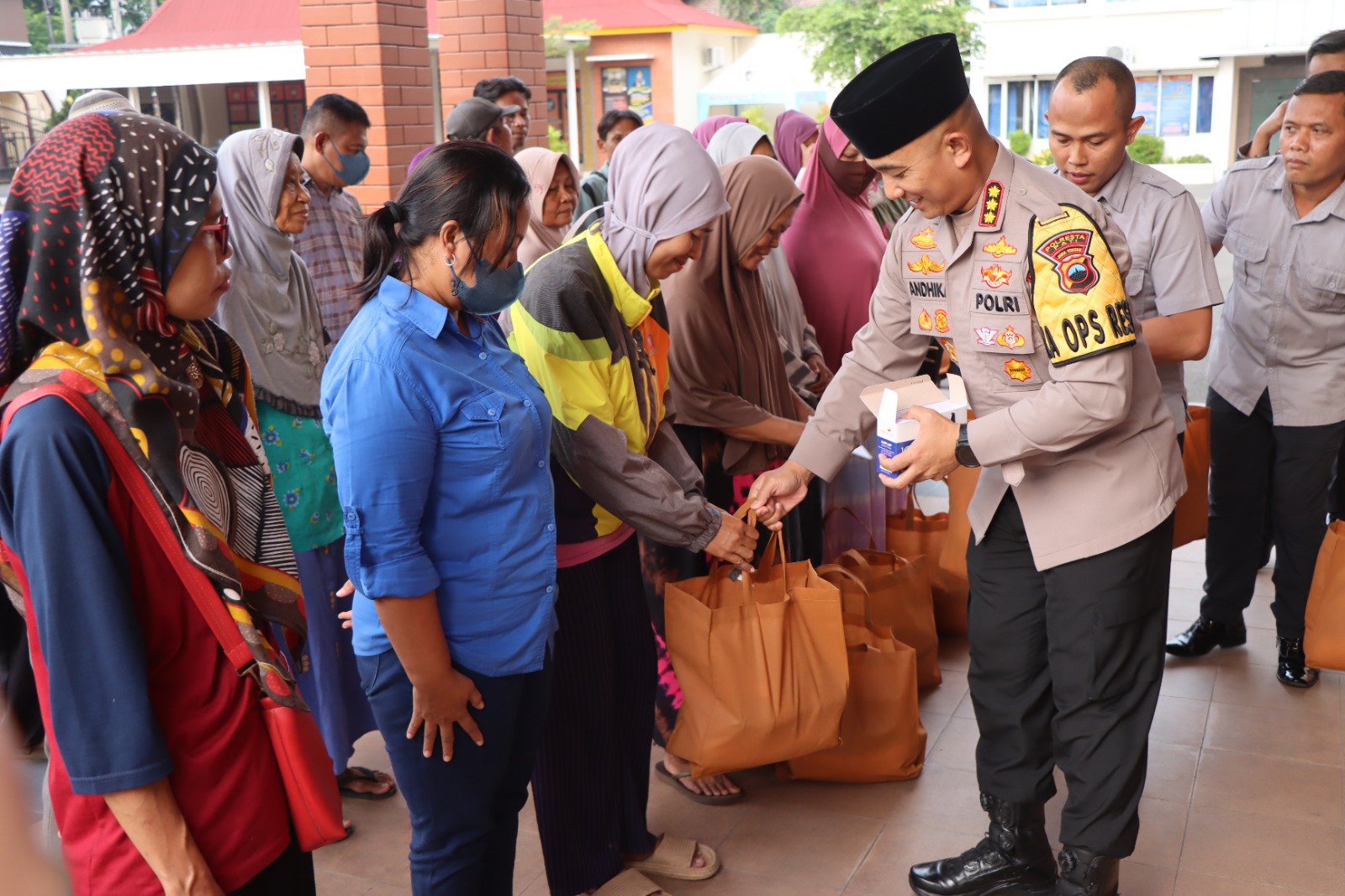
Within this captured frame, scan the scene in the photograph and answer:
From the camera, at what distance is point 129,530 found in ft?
4.36

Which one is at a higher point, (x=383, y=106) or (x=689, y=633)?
(x=383, y=106)

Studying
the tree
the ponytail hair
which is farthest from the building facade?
the ponytail hair

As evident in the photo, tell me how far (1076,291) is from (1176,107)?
2846 centimetres

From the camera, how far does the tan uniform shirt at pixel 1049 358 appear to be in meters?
1.97

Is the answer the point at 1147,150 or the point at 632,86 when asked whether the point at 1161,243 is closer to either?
the point at 1147,150

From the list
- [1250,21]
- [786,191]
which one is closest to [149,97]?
[786,191]

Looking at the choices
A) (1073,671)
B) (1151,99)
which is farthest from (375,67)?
(1151,99)

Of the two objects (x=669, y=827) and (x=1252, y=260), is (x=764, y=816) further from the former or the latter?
(x=1252, y=260)

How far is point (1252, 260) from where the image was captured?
11.4ft

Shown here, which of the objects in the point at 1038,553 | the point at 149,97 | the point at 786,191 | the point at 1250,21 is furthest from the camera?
the point at 1250,21

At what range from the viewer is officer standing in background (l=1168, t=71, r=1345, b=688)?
333 cm

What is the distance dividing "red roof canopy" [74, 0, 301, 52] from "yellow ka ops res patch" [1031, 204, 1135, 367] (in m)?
19.0

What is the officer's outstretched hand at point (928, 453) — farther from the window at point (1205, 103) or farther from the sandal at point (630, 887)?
the window at point (1205, 103)

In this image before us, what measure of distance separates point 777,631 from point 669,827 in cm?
68
